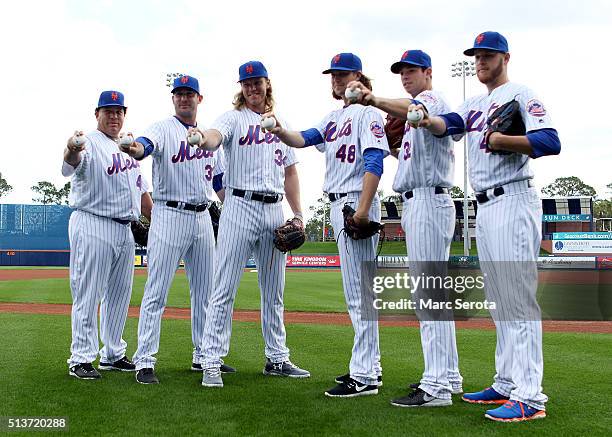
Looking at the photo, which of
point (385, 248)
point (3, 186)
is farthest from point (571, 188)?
point (3, 186)

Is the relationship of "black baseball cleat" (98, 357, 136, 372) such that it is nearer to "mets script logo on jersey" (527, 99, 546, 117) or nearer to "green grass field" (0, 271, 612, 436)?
"green grass field" (0, 271, 612, 436)

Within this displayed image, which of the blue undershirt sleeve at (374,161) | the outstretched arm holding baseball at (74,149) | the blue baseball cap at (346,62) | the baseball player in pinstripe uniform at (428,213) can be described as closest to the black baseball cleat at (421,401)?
the baseball player in pinstripe uniform at (428,213)

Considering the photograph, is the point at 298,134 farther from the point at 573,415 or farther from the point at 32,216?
the point at 32,216

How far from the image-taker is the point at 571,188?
80.2 meters

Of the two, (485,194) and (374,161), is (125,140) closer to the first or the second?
(374,161)

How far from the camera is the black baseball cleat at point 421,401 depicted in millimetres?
3217

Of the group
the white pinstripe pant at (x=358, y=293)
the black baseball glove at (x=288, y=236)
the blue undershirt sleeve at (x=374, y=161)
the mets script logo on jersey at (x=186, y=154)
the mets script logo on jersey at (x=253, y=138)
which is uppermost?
the mets script logo on jersey at (x=253, y=138)

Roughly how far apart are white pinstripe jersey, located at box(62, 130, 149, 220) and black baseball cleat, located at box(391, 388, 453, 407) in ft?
8.07

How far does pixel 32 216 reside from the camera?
3278cm

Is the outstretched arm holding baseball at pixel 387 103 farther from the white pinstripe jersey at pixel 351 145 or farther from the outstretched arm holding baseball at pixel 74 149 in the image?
the outstretched arm holding baseball at pixel 74 149

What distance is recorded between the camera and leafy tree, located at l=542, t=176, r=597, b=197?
7962 centimetres

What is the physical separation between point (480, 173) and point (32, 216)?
34.0m

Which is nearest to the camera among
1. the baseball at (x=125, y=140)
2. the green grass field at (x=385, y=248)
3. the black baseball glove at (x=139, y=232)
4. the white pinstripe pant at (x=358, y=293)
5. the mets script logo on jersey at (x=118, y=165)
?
the baseball at (x=125, y=140)

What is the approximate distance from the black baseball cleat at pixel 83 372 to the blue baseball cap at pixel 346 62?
267cm
